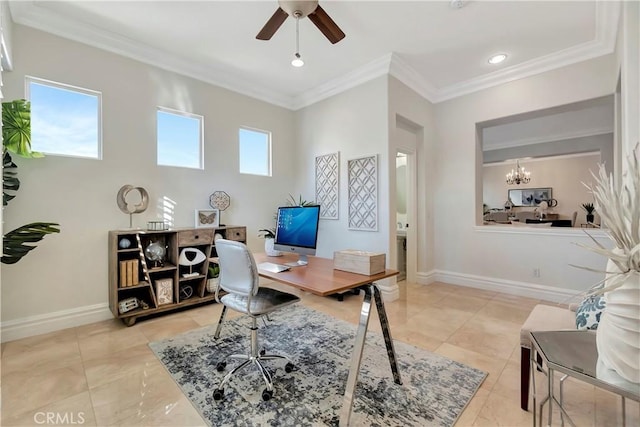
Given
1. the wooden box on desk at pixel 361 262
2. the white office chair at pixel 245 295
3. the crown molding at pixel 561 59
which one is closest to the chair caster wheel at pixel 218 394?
the white office chair at pixel 245 295

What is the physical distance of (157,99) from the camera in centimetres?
338

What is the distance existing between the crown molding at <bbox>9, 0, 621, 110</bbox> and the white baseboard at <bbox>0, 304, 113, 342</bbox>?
2.75 meters

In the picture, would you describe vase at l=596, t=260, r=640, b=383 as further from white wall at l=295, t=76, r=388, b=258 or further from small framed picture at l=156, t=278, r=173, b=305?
small framed picture at l=156, t=278, r=173, b=305

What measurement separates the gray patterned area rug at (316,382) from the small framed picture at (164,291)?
644 millimetres

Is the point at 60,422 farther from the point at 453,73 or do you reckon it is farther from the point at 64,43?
the point at 453,73

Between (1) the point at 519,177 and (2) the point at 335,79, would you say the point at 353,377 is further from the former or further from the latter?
(1) the point at 519,177

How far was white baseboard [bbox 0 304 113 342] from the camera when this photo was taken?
2506mm

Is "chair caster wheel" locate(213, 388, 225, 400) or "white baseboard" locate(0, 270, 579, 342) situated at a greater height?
"white baseboard" locate(0, 270, 579, 342)

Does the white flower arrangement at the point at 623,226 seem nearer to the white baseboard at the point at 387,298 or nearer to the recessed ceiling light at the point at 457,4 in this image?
the white baseboard at the point at 387,298

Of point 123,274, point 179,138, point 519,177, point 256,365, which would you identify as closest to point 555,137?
point 519,177

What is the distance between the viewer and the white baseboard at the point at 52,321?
251 cm

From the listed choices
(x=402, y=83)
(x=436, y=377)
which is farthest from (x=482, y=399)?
(x=402, y=83)

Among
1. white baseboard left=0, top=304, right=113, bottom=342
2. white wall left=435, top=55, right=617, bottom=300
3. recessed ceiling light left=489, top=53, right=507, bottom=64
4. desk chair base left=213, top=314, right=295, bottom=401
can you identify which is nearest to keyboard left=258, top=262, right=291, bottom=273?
desk chair base left=213, top=314, right=295, bottom=401

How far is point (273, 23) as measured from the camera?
2314 mm
